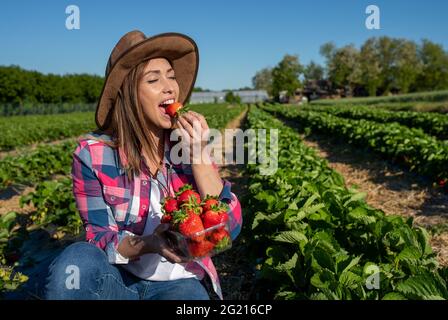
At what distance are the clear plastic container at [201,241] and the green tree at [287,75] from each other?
85381mm

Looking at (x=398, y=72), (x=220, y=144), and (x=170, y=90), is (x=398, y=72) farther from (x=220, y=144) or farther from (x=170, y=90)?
(x=170, y=90)

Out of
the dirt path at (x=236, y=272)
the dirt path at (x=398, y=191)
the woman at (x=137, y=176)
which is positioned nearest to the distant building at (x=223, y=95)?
the dirt path at (x=398, y=191)

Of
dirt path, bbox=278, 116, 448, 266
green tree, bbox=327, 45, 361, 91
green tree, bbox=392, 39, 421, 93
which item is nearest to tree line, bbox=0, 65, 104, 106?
green tree, bbox=327, 45, 361, 91

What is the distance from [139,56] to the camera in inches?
90.4

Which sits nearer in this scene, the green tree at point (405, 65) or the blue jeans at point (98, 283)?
the blue jeans at point (98, 283)

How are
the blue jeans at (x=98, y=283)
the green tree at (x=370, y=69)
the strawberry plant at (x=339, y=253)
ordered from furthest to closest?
the green tree at (x=370, y=69) < the strawberry plant at (x=339, y=253) < the blue jeans at (x=98, y=283)

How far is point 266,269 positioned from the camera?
2707mm

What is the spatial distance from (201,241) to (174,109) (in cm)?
80

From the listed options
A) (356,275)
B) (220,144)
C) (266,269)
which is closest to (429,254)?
(356,275)

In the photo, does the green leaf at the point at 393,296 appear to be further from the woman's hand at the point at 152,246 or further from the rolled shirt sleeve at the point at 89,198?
the rolled shirt sleeve at the point at 89,198

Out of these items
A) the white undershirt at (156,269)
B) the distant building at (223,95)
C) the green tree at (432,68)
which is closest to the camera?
the white undershirt at (156,269)

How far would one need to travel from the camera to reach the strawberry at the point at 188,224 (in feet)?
5.71

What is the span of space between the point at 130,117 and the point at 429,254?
2.11 metres

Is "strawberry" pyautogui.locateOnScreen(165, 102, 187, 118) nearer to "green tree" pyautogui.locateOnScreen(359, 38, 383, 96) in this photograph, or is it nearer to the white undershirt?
the white undershirt
